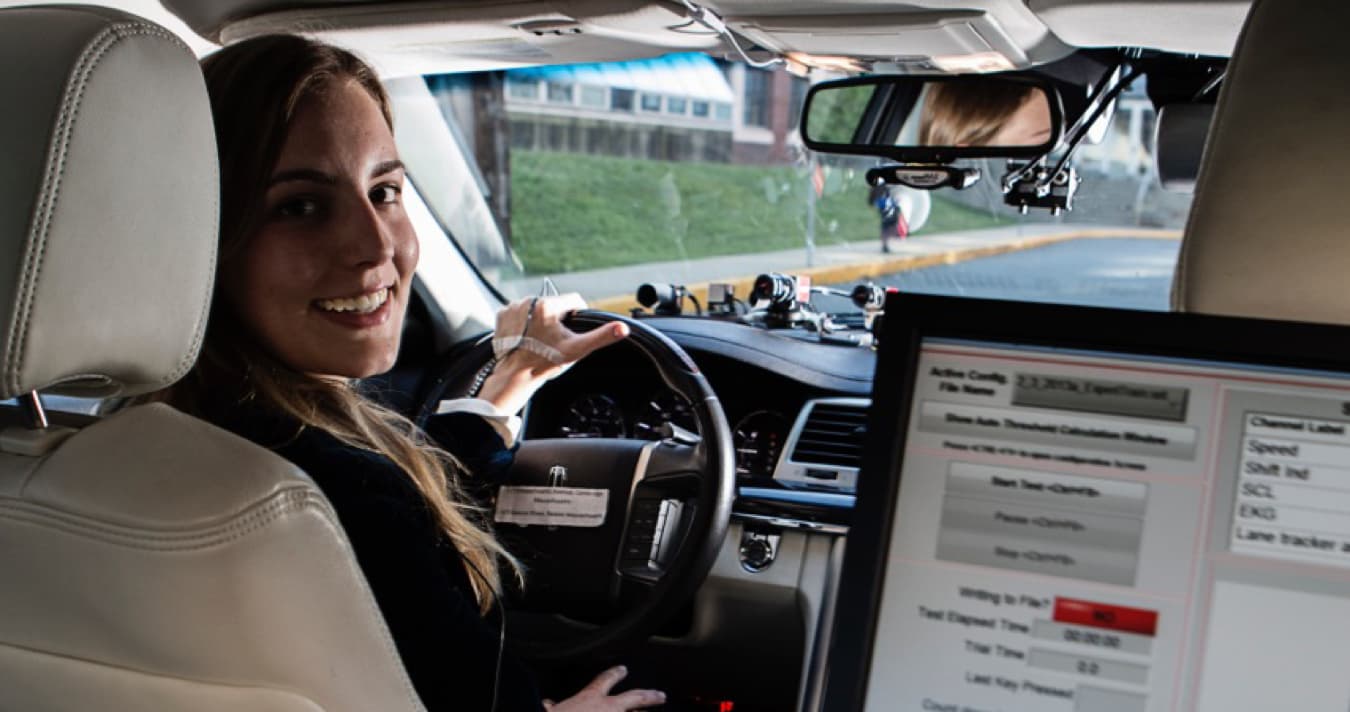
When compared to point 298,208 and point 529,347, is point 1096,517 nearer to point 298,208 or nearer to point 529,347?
point 298,208

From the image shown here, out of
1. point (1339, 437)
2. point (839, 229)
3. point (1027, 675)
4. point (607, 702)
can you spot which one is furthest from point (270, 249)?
point (839, 229)

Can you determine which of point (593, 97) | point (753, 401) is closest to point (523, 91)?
point (593, 97)

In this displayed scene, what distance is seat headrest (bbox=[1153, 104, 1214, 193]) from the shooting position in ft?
7.72

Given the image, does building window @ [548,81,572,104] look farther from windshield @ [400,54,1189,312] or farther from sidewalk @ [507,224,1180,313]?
sidewalk @ [507,224,1180,313]

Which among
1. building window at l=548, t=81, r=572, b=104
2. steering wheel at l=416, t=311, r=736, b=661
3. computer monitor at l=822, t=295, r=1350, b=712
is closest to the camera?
computer monitor at l=822, t=295, r=1350, b=712

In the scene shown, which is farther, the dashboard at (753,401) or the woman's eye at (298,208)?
the dashboard at (753,401)

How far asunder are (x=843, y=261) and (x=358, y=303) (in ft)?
8.78

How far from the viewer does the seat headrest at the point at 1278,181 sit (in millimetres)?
1232

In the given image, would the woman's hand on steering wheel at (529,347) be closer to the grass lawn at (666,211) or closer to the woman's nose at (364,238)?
the woman's nose at (364,238)

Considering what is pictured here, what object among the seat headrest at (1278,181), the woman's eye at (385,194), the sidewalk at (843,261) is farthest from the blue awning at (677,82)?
the seat headrest at (1278,181)

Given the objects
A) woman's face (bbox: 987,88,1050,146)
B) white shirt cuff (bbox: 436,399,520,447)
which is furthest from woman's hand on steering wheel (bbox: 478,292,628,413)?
woman's face (bbox: 987,88,1050,146)

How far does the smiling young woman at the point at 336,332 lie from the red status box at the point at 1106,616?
80 centimetres

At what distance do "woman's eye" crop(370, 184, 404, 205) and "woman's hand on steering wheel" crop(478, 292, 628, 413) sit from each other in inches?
23.7

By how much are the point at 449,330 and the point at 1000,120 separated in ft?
5.44
